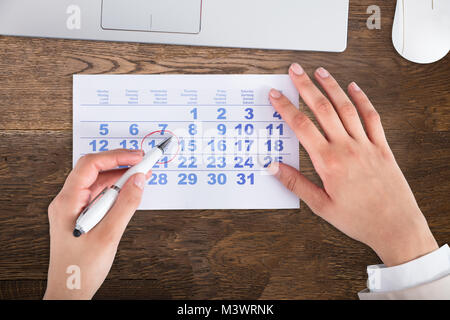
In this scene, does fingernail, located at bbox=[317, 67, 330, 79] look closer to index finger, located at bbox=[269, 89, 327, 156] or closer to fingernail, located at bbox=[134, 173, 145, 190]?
index finger, located at bbox=[269, 89, 327, 156]

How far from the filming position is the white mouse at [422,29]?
71 cm

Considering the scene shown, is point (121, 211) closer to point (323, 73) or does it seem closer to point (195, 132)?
point (195, 132)

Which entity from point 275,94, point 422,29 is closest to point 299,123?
point 275,94

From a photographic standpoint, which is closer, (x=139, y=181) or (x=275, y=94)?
(x=139, y=181)

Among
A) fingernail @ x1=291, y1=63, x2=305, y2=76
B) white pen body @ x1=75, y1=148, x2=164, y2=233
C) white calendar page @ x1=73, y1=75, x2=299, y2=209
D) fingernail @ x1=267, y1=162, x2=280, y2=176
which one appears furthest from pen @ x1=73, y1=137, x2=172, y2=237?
fingernail @ x1=291, y1=63, x2=305, y2=76

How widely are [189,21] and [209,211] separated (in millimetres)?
402

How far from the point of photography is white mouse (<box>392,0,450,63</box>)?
712 mm

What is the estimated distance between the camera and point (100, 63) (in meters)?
0.73

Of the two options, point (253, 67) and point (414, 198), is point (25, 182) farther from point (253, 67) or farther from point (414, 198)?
point (414, 198)

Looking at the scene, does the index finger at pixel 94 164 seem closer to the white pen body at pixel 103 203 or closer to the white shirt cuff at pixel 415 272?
the white pen body at pixel 103 203

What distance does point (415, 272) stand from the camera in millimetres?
643

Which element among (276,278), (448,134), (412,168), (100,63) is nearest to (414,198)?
(412,168)

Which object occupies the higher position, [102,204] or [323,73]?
[323,73]

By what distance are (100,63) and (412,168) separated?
72cm
